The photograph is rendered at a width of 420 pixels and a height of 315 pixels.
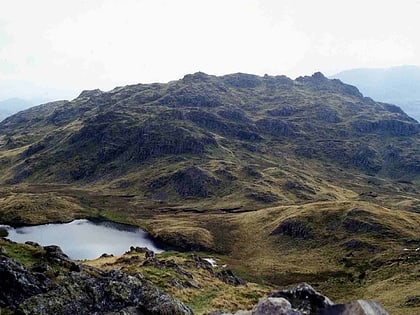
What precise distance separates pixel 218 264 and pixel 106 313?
8809 centimetres

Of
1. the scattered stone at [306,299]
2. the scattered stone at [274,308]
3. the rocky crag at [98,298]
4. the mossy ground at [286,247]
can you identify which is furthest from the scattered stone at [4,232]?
the scattered stone at [274,308]

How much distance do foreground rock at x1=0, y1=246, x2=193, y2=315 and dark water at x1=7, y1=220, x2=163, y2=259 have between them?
87.0m

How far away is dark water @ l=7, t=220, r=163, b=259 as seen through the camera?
121375mm

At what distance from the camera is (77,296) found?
90.6 ft

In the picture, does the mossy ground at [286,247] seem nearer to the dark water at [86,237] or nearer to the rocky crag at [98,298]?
the dark water at [86,237]

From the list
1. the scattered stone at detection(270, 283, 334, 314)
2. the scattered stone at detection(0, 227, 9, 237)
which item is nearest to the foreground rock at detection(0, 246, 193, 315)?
the scattered stone at detection(270, 283, 334, 314)

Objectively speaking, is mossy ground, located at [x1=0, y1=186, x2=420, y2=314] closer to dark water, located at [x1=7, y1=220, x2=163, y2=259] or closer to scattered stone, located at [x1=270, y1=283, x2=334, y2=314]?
dark water, located at [x1=7, y1=220, x2=163, y2=259]

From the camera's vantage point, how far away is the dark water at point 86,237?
121 m

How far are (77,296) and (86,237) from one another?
115 meters

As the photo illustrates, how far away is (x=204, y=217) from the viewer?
172000 mm

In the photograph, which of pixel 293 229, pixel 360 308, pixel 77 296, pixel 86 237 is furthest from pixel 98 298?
pixel 293 229

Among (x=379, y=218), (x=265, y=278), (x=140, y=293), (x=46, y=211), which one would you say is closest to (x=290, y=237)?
(x=379, y=218)

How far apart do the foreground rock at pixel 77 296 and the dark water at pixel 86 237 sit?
3424 inches

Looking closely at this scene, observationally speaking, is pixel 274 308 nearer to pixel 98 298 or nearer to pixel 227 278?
pixel 98 298
